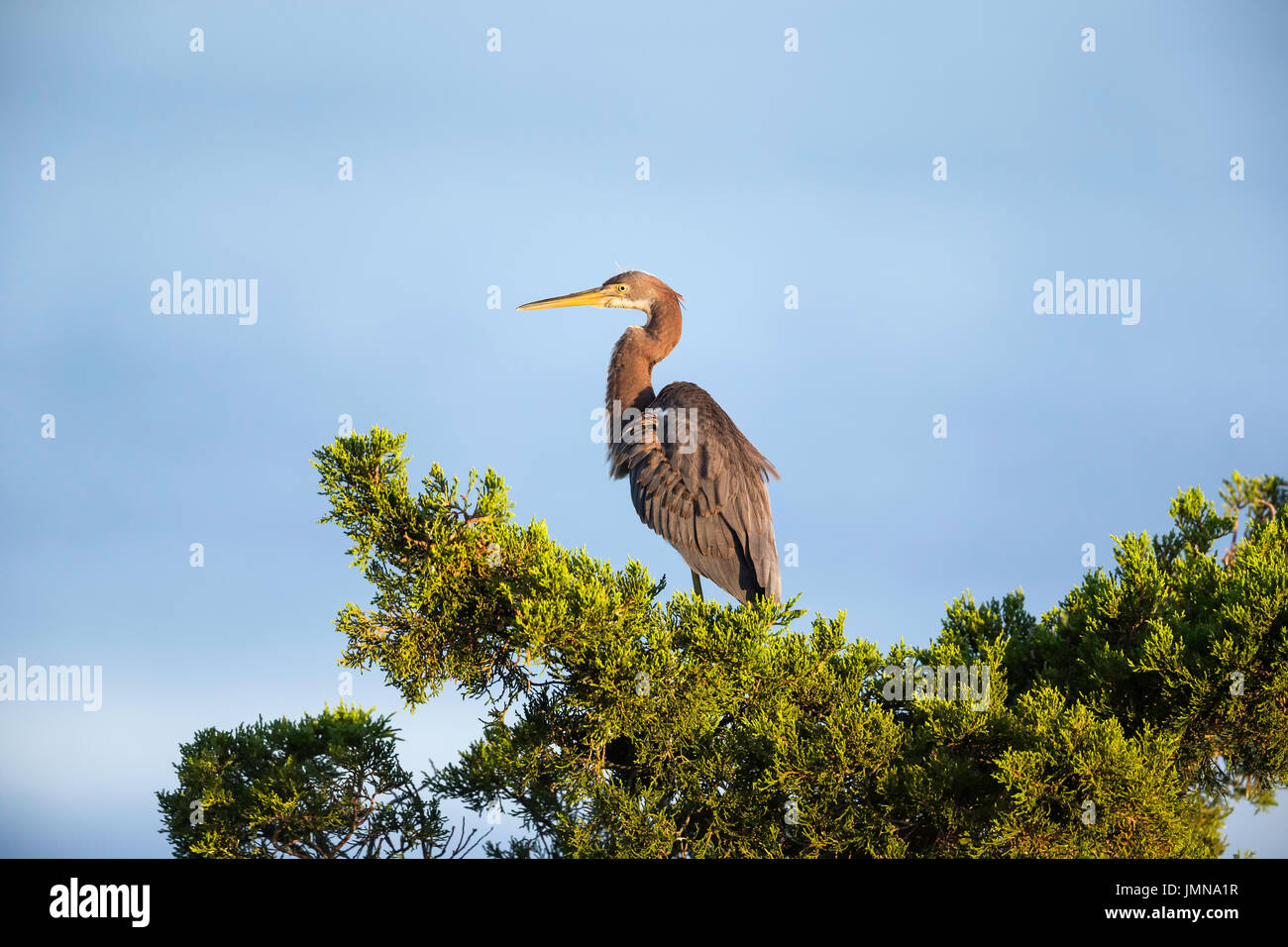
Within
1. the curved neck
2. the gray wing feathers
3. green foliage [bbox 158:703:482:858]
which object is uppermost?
the curved neck

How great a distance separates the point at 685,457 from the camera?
7.97 m

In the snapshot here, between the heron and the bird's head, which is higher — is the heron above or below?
below

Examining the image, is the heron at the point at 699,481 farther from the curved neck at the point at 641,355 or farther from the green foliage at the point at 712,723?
the green foliage at the point at 712,723

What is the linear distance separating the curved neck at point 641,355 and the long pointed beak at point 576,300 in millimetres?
558

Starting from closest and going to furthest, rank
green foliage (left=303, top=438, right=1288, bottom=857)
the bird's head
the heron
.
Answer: green foliage (left=303, top=438, right=1288, bottom=857), the heron, the bird's head

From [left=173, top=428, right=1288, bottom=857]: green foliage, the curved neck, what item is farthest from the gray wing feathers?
[left=173, top=428, right=1288, bottom=857]: green foliage

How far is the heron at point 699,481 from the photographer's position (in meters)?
7.76

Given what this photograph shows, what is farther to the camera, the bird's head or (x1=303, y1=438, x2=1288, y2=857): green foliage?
the bird's head

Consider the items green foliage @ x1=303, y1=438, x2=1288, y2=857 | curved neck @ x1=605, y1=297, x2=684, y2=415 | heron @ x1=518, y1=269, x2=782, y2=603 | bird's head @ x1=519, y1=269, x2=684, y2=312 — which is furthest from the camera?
bird's head @ x1=519, y1=269, x2=684, y2=312

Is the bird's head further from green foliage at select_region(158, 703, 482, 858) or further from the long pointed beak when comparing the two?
green foliage at select_region(158, 703, 482, 858)

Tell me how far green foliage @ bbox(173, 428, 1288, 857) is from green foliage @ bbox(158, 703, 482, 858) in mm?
22

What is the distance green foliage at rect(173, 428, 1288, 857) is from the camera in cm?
507
